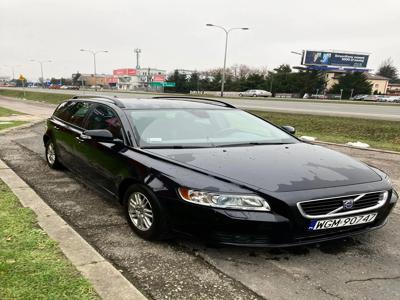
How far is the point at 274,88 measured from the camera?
243 ft

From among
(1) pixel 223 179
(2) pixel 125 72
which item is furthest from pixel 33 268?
(2) pixel 125 72

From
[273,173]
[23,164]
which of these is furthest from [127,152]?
[23,164]

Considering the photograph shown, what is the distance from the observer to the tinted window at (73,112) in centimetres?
537

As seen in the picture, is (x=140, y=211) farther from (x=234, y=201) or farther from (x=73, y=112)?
(x=73, y=112)

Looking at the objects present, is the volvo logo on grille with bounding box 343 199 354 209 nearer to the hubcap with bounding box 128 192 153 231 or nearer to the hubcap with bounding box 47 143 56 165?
the hubcap with bounding box 128 192 153 231

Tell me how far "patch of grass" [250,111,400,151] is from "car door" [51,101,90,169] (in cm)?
751

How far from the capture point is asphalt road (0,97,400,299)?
9.30 ft

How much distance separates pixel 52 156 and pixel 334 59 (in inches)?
3574

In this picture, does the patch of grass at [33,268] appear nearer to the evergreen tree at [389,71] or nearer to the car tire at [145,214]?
the car tire at [145,214]

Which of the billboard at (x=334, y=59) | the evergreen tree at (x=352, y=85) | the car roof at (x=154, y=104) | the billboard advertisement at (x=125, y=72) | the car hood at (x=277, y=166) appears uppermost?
the billboard at (x=334, y=59)

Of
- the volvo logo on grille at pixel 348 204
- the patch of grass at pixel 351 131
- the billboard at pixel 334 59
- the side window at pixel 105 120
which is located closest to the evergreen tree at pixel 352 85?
the billboard at pixel 334 59

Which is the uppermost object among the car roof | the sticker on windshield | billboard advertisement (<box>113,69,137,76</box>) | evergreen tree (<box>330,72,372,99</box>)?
the car roof

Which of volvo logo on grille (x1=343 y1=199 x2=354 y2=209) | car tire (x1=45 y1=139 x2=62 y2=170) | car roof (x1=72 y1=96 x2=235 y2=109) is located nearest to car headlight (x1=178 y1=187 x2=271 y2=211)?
volvo logo on grille (x1=343 y1=199 x2=354 y2=209)

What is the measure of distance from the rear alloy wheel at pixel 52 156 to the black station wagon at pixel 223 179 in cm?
149
